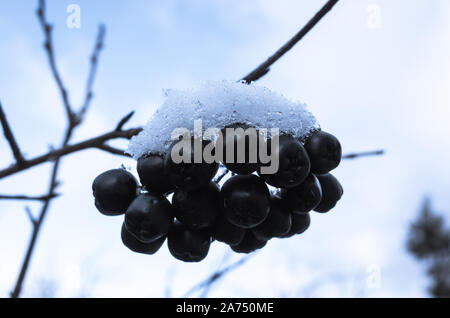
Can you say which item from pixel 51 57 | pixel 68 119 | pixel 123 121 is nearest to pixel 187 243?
pixel 123 121

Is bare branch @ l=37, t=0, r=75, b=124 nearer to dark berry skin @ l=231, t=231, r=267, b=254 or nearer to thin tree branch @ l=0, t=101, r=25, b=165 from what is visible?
thin tree branch @ l=0, t=101, r=25, b=165

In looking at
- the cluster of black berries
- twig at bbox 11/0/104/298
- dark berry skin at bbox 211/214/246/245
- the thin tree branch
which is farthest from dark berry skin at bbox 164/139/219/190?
twig at bbox 11/0/104/298

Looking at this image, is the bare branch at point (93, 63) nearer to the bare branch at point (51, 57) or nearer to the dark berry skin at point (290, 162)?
the bare branch at point (51, 57)

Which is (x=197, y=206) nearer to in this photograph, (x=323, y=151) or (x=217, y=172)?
(x=217, y=172)

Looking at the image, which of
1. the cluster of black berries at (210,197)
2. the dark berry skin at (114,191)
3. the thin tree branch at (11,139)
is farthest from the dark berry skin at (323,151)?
the thin tree branch at (11,139)
